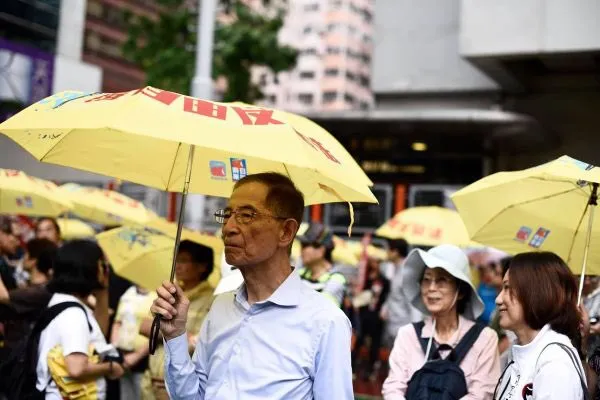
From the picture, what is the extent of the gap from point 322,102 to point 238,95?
91.3 meters

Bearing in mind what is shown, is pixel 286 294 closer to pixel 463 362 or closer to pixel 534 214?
pixel 463 362

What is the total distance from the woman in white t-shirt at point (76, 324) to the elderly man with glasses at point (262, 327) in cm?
168

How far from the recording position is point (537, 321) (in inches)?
167

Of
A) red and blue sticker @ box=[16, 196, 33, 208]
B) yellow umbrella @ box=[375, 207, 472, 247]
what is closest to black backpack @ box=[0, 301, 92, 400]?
red and blue sticker @ box=[16, 196, 33, 208]

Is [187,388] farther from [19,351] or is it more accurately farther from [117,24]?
[117,24]

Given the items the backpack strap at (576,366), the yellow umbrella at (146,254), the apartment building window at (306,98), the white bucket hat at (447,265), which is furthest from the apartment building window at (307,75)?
the backpack strap at (576,366)

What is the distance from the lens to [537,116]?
19.1 meters

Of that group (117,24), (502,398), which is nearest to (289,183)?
(502,398)

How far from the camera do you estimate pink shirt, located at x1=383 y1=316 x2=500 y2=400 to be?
510 cm

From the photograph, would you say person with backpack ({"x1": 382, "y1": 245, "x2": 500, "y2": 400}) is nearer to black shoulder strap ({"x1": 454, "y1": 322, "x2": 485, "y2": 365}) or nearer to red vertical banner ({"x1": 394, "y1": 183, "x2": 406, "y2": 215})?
black shoulder strap ({"x1": 454, "y1": 322, "x2": 485, "y2": 365})

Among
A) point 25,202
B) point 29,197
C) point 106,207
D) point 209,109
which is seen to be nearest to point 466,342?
point 209,109

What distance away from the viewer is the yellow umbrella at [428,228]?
10.7 meters

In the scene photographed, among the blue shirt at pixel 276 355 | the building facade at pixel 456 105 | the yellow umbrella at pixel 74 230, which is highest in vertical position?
the building facade at pixel 456 105

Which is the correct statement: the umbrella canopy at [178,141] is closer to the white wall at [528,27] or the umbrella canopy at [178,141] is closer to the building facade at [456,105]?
the white wall at [528,27]
